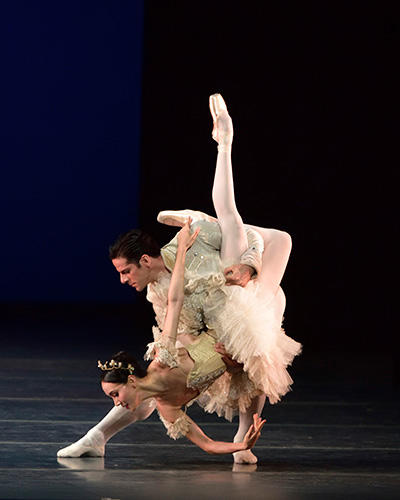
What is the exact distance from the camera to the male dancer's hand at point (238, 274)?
330cm

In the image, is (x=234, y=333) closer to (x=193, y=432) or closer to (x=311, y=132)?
(x=193, y=432)

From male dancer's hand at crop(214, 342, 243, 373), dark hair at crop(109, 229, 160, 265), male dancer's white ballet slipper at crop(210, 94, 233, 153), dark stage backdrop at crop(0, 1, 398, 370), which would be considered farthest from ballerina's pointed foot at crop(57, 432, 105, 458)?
dark stage backdrop at crop(0, 1, 398, 370)

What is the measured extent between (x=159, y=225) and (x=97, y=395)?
147 inches

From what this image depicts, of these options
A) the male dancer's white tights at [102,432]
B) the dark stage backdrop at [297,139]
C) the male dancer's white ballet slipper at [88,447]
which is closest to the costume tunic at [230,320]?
the male dancer's white tights at [102,432]

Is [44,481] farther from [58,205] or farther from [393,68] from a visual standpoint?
[58,205]

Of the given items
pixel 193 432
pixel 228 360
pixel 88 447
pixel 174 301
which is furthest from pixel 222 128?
pixel 88 447

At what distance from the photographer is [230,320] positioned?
3223mm

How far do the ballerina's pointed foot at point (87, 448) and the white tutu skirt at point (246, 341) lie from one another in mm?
373

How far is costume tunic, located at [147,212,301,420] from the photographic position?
3205mm

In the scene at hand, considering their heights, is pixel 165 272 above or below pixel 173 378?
above

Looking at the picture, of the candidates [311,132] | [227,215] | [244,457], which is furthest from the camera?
[311,132]

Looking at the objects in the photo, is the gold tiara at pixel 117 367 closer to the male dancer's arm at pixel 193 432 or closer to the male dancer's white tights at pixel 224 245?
the male dancer's arm at pixel 193 432

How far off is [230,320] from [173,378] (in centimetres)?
26

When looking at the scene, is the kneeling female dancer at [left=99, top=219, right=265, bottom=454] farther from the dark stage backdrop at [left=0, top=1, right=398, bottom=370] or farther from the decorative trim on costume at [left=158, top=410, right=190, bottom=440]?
the dark stage backdrop at [left=0, top=1, right=398, bottom=370]
